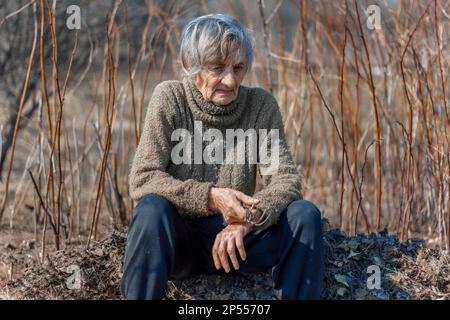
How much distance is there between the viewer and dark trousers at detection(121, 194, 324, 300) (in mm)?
1763

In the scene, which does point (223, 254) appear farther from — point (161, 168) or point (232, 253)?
point (161, 168)

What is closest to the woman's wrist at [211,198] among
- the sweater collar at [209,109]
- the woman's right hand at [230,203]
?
the woman's right hand at [230,203]

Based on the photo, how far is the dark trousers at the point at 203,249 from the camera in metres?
1.76

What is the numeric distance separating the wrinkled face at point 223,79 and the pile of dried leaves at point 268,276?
51 centimetres

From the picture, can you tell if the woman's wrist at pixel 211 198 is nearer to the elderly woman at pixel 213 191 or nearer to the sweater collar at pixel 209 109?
the elderly woman at pixel 213 191

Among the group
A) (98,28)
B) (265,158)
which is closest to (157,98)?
(265,158)

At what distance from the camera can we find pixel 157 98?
2.08 m

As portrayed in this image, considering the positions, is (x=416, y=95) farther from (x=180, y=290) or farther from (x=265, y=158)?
(x=180, y=290)

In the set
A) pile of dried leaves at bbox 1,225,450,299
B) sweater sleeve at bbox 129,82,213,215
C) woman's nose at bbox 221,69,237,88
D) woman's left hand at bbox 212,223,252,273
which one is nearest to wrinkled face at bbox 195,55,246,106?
woman's nose at bbox 221,69,237,88

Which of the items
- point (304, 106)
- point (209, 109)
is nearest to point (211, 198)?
point (209, 109)

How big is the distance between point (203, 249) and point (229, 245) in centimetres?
22

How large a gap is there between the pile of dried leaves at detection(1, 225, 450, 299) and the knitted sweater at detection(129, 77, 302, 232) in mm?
232

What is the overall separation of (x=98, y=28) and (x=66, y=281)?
5.96ft
